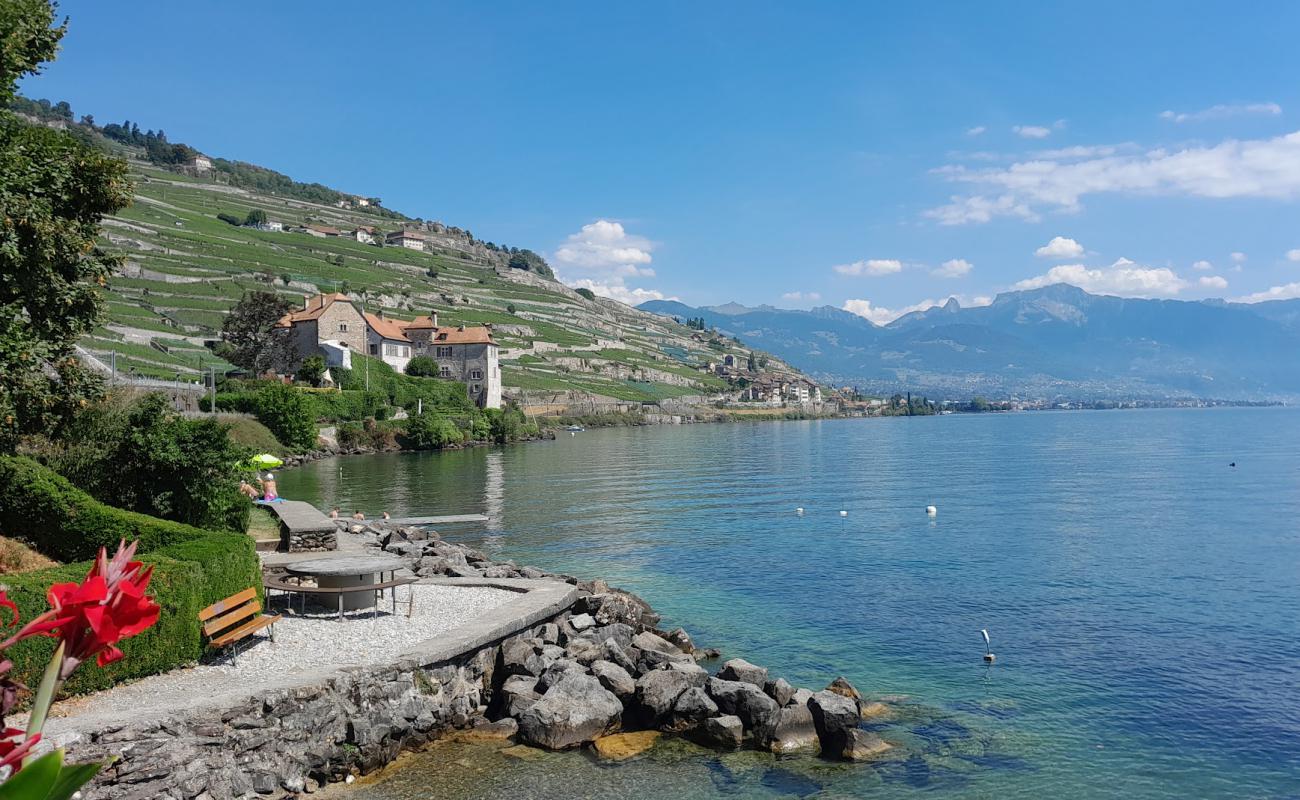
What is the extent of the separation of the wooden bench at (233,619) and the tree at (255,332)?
86835mm

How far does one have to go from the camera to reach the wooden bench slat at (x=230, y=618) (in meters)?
15.7

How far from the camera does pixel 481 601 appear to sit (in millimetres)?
21828

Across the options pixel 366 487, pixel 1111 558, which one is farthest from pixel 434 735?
pixel 366 487

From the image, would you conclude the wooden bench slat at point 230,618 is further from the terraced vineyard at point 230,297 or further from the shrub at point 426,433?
the shrub at point 426,433

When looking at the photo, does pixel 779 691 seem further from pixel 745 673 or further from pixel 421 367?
pixel 421 367

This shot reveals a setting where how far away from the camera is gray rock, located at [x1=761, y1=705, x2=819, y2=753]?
16359mm

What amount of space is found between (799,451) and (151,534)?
86540 millimetres

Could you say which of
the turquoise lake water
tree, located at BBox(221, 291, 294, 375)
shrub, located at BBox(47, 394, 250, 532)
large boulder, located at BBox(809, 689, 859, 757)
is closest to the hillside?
tree, located at BBox(221, 291, 294, 375)

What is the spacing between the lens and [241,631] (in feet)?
53.0

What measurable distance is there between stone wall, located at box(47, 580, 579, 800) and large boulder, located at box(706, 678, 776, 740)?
5.02 meters

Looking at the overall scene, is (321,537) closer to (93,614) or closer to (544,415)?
(93,614)

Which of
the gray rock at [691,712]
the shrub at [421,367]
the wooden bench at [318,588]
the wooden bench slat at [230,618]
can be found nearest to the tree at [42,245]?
the wooden bench at [318,588]

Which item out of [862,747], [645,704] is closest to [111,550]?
[645,704]

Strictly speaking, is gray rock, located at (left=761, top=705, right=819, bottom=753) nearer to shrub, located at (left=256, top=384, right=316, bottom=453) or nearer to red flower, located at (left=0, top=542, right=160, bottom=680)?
red flower, located at (left=0, top=542, right=160, bottom=680)
